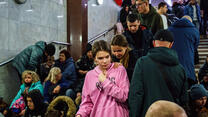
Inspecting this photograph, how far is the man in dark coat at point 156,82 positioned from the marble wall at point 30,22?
4225 millimetres

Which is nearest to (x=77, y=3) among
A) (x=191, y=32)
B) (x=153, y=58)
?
(x=191, y=32)

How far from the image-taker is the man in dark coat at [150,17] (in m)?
3.76

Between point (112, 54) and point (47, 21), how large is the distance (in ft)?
15.8

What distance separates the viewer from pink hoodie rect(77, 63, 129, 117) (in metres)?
2.32

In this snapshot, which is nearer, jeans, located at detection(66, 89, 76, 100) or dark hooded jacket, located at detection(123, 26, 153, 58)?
dark hooded jacket, located at detection(123, 26, 153, 58)

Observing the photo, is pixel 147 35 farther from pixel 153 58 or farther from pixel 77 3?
pixel 77 3

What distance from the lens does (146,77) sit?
2340 millimetres

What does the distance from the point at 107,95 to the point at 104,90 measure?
0.10 metres

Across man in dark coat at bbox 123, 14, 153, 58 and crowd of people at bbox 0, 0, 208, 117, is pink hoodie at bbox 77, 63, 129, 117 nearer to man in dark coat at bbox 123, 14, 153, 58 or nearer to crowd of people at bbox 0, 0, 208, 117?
crowd of people at bbox 0, 0, 208, 117

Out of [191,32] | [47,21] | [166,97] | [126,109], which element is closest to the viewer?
[166,97]

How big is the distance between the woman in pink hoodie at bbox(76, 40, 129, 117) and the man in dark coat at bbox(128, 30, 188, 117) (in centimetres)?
13

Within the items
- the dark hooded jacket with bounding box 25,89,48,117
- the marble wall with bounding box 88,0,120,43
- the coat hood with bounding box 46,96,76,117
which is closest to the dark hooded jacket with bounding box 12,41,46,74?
the dark hooded jacket with bounding box 25,89,48,117

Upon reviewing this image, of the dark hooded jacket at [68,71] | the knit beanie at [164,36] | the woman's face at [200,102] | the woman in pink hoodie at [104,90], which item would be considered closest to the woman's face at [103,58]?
the woman in pink hoodie at [104,90]

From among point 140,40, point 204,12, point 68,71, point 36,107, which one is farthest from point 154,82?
Answer: point 204,12
